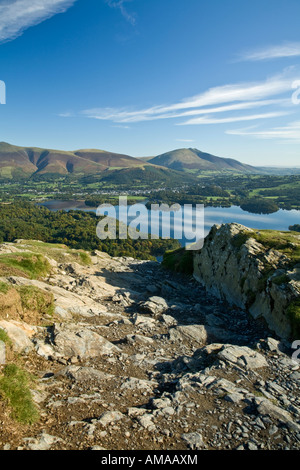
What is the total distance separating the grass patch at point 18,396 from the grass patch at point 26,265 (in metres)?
10.7

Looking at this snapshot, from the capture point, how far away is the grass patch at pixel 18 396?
24.3ft

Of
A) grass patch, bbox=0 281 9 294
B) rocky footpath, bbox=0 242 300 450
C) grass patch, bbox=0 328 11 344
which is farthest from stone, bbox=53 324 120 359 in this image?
grass patch, bbox=0 281 9 294

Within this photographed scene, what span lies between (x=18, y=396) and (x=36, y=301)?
714 cm

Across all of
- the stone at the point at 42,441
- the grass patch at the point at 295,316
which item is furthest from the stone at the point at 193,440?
the grass patch at the point at 295,316

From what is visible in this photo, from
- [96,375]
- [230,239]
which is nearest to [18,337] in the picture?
[96,375]

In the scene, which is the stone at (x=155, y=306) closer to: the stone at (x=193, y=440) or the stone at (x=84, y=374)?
the stone at (x=84, y=374)

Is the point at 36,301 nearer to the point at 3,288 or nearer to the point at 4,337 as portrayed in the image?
the point at 3,288

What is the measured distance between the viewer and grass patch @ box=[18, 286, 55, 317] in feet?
45.6

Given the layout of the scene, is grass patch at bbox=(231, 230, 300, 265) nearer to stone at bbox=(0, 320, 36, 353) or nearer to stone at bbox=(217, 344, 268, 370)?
stone at bbox=(217, 344, 268, 370)

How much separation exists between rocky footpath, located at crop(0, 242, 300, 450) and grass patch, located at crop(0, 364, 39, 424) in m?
0.23

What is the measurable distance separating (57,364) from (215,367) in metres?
6.72

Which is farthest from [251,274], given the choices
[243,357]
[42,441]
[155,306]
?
[42,441]

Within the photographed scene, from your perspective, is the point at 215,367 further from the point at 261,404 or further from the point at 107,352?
the point at 107,352

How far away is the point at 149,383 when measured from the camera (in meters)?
10.5
